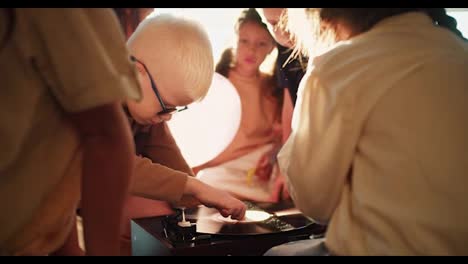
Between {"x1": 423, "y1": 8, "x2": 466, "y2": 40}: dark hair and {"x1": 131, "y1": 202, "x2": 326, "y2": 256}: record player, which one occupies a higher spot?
{"x1": 423, "y1": 8, "x2": 466, "y2": 40}: dark hair

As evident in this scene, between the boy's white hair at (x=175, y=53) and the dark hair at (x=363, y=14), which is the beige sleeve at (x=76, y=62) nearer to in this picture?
the dark hair at (x=363, y=14)

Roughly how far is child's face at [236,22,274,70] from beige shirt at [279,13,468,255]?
1.96 meters

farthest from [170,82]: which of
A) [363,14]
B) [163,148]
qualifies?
[363,14]

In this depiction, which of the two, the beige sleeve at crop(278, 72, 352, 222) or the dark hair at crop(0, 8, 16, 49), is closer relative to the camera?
the dark hair at crop(0, 8, 16, 49)

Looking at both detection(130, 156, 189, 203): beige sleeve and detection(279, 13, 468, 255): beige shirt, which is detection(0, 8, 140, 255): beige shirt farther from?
detection(130, 156, 189, 203): beige sleeve

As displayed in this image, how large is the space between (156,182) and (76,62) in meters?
0.67

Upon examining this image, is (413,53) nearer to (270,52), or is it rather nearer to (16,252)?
(16,252)

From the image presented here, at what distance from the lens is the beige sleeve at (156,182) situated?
1.34 meters

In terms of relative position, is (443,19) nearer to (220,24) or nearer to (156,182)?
(156,182)

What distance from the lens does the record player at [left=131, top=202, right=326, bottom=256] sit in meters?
1.12

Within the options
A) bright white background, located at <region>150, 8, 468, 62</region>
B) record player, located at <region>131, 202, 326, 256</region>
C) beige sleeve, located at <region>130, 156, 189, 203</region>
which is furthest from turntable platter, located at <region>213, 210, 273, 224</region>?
bright white background, located at <region>150, 8, 468, 62</region>

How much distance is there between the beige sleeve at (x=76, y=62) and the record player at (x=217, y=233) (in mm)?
465

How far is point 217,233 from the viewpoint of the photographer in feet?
3.87

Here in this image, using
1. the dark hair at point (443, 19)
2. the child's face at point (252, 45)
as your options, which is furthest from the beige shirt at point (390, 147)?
the child's face at point (252, 45)
